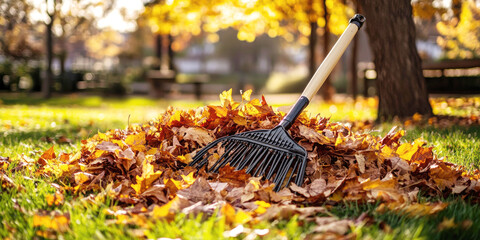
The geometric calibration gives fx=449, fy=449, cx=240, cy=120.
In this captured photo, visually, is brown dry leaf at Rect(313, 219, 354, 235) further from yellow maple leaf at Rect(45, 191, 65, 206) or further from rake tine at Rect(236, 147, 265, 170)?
yellow maple leaf at Rect(45, 191, 65, 206)

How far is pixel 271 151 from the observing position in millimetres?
2506

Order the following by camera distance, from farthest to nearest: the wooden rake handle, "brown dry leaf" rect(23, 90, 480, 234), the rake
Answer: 1. the wooden rake handle
2. the rake
3. "brown dry leaf" rect(23, 90, 480, 234)

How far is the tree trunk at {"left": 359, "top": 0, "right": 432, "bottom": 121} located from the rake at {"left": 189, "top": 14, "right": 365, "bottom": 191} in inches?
112

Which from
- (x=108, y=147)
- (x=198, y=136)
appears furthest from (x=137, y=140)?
(x=198, y=136)

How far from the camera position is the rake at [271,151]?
235cm

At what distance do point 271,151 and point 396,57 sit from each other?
11.6 feet

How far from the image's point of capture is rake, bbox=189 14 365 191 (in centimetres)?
235

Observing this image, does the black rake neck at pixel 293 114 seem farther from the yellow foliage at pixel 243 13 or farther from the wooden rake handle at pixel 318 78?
the yellow foliage at pixel 243 13

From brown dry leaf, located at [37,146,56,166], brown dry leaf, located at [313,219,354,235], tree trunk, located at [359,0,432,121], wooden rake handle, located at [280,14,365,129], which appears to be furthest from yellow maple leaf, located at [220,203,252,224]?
tree trunk, located at [359,0,432,121]

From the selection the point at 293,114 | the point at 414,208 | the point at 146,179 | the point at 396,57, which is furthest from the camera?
the point at 396,57

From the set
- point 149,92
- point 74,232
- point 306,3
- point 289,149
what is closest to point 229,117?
point 289,149

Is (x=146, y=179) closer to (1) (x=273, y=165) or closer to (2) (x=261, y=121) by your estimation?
(1) (x=273, y=165)

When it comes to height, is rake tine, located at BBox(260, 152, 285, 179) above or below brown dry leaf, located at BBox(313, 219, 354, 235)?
above

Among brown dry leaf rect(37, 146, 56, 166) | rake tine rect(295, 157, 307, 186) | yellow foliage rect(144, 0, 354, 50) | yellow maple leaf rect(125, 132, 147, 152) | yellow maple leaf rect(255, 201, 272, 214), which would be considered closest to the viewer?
yellow maple leaf rect(255, 201, 272, 214)
